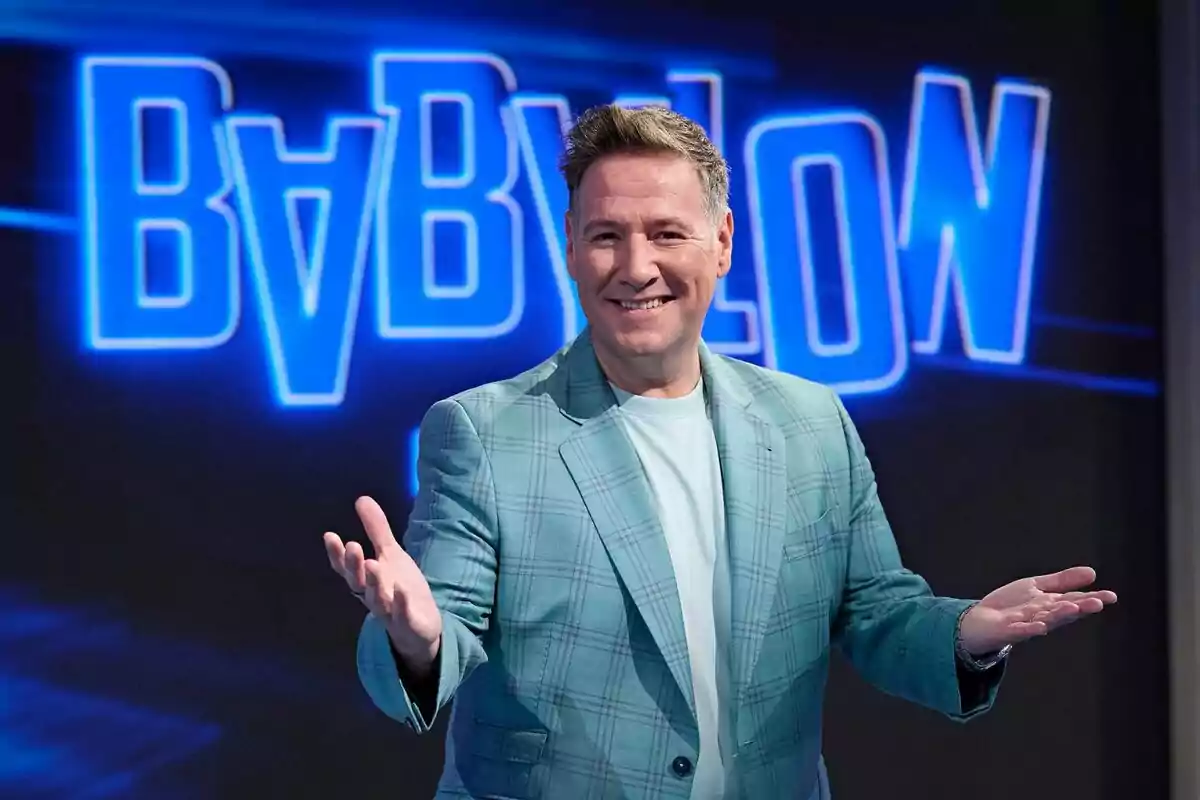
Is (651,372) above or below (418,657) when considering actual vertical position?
above

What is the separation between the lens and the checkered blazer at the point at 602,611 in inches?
65.6

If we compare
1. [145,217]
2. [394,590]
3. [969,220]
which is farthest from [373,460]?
[394,590]

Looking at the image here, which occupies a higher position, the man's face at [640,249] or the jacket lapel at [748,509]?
the man's face at [640,249]

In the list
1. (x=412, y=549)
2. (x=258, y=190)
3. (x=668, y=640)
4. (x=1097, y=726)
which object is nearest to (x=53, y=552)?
(x=258, y=190)

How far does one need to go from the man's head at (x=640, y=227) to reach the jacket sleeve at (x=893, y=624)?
0.35m

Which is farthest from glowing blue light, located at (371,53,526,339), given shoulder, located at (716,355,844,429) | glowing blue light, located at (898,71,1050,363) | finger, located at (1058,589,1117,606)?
finger, located at (1058,589,1117,606)

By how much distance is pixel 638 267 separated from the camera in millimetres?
1767

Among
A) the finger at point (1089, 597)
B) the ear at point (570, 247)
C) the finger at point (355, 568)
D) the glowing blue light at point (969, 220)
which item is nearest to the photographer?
the finger at point (355, 568)

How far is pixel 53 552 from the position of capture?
3557 millimetres

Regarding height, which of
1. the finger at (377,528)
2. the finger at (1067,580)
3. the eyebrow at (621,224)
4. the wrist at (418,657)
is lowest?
the wrist at (418,657)

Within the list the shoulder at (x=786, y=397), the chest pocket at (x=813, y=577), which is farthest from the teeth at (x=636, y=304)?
the chest pocket at (x=813, y=577)

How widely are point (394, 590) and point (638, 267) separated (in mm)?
579

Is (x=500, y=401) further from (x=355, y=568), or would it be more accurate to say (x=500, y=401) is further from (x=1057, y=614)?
(x=1057, y=614)

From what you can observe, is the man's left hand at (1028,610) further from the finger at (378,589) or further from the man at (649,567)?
the finger at (378,589)
